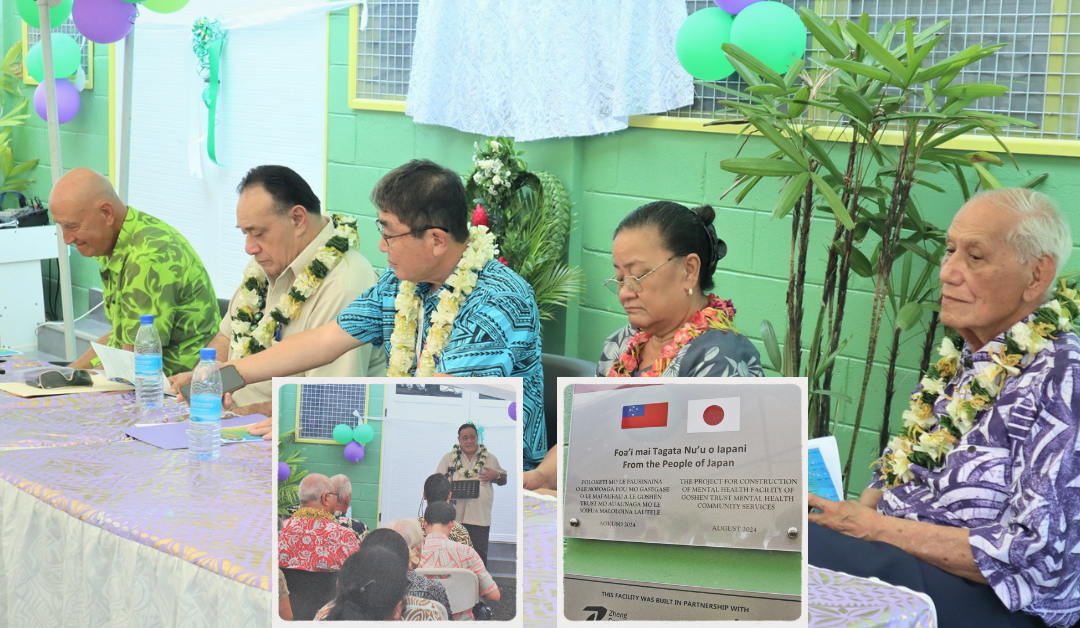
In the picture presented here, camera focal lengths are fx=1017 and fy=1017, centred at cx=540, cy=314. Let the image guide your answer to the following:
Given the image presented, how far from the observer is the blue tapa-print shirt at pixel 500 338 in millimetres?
2375

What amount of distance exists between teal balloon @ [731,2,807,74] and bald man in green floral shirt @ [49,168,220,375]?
6.09 feet

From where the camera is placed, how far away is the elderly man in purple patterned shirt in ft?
5.95

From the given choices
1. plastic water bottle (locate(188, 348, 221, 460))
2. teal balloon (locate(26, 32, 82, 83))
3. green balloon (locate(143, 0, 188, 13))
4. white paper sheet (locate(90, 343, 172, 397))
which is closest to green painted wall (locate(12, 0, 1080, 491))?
green balloon (locate(143, 0, 188, 13))

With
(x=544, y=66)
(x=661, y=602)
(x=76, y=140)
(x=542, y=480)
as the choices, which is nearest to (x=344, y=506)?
(x=661, y=602)

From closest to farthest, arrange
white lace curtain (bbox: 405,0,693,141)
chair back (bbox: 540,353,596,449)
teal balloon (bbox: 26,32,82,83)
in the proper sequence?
chair back (bbox: 540,353,596,449) → white lace curtain (bbox: 405,0,693,141) → teal balloon (bbox: 26,32,82,83)

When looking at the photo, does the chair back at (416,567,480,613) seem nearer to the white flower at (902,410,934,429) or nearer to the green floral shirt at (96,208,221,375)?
the white flower at (902,410,934,429)

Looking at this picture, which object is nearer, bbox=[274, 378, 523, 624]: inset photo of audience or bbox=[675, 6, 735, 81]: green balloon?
bbox=[274, 378, 523, 624]: inset photo of audience

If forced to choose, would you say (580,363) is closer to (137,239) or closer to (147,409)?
(147,409)

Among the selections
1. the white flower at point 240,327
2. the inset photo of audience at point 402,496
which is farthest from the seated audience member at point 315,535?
the white flower at point 240,327

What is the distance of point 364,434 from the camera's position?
126 cm

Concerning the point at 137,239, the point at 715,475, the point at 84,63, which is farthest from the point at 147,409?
the point at 84,63

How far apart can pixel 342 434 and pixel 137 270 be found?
2.24 meters

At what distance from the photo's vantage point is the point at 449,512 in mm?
1260

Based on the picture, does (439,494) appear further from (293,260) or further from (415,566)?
(293,260)
